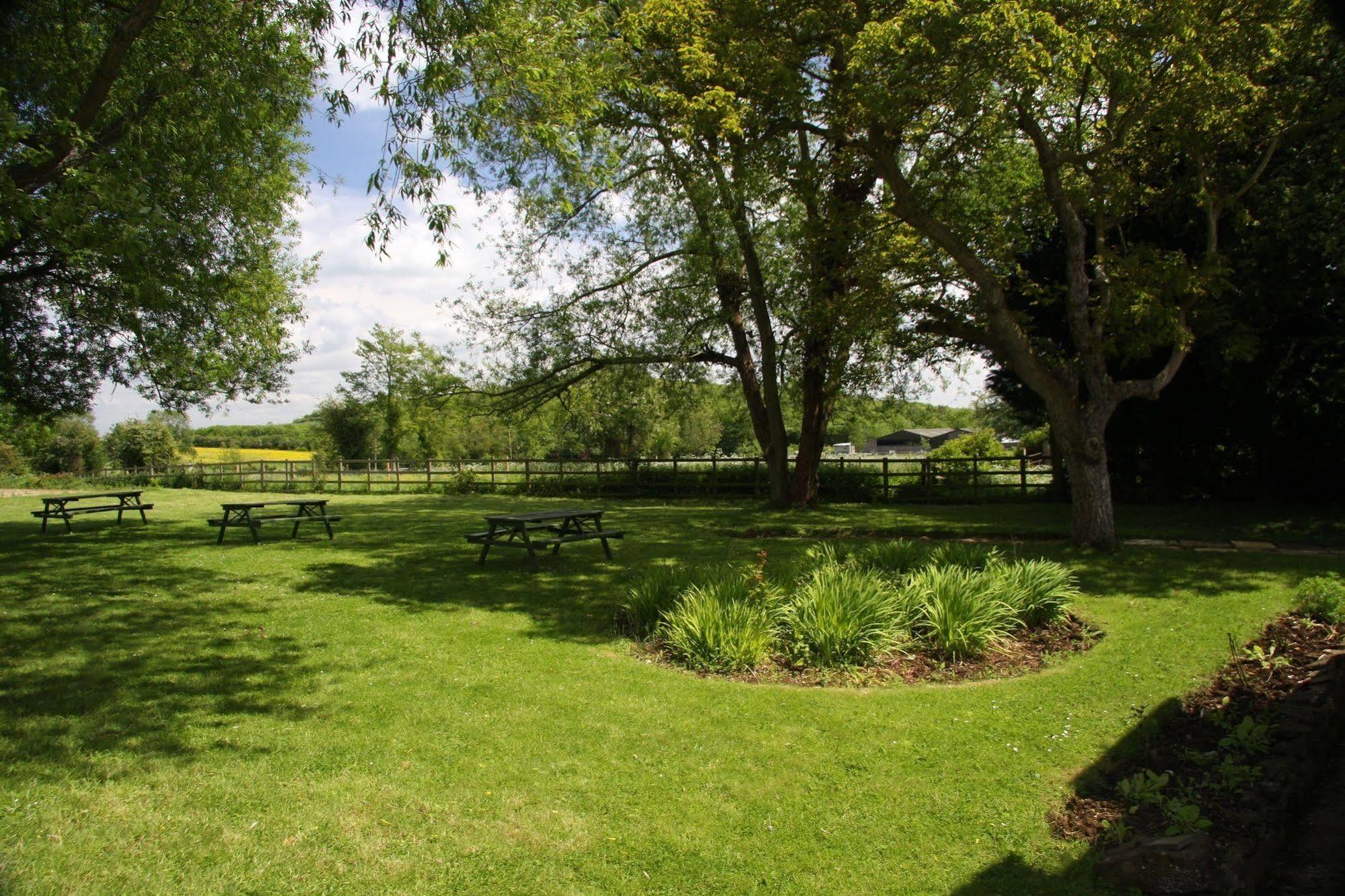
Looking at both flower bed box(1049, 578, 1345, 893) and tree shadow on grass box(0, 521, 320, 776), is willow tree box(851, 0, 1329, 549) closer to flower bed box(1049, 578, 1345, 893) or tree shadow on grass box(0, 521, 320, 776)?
flower bed box(1049, 578, 1345, 893)

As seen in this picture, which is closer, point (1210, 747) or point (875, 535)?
point (1210, 747)

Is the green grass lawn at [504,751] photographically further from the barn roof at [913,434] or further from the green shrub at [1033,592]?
the barn roof at [913,434]

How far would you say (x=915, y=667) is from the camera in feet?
20.1

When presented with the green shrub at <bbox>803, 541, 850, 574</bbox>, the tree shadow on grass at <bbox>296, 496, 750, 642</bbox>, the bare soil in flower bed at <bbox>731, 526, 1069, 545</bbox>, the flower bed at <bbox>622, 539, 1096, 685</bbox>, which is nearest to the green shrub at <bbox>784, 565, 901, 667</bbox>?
the flower bed at <bbox>622, 539, 1096, 685</bbox>

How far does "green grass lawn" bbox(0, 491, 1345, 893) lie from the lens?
3439 mm

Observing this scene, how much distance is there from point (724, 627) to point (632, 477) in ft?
59.8

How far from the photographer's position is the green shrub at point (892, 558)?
28.1 feet

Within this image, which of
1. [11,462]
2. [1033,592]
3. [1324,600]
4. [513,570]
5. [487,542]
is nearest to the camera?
[1324,600]

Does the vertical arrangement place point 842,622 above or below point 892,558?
below

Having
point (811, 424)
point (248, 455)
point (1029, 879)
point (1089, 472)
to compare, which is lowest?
point (1029, 879)

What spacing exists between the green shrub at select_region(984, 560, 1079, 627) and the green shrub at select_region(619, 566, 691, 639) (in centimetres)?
300

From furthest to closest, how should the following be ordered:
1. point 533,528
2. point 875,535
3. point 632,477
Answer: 1. point 632,477
2. point 875,535
3. point 533,528

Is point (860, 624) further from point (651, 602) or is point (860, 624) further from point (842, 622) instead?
point (651, 602)

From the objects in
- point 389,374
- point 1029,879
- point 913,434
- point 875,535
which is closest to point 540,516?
point 875,535
